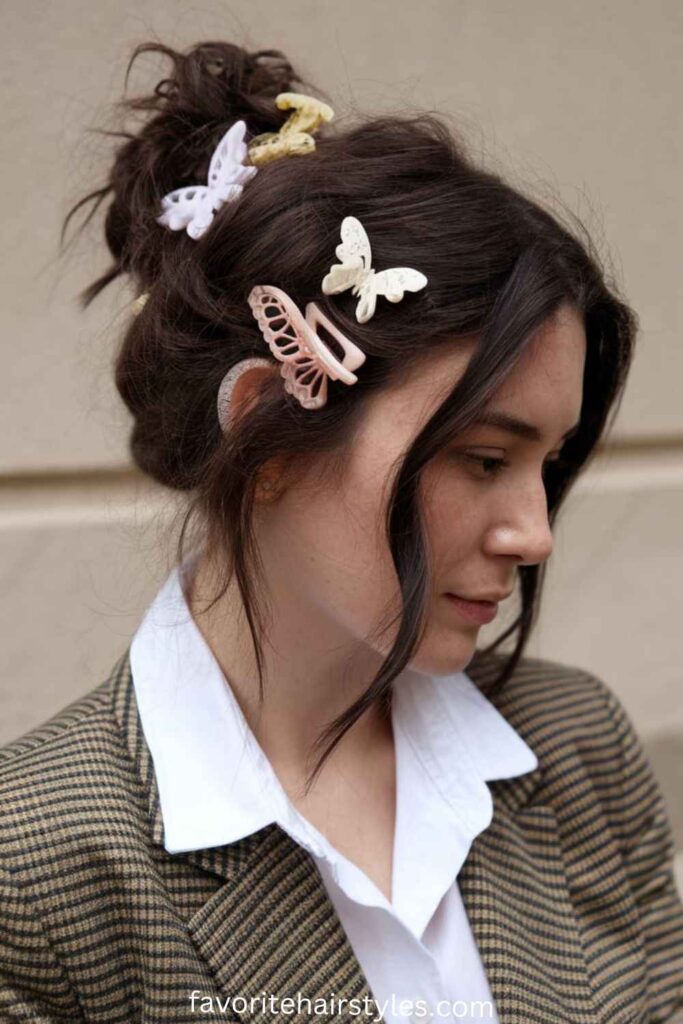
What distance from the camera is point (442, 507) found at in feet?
4.35

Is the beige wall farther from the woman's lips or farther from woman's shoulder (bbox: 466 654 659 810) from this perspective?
woman's shoulder (bbox: 466 654 659 810)

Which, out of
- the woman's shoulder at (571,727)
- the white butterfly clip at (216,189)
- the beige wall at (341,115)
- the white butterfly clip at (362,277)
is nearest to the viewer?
the white butterfly clip at (362,277)

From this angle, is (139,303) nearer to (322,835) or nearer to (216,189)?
(216,189)

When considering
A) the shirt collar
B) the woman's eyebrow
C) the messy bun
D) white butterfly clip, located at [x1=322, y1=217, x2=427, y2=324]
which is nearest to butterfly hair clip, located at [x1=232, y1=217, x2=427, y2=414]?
white butterfly clip, located at [x1=322, y1=217, x2=427, y2=324]

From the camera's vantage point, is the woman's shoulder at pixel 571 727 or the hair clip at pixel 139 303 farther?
the woman's shoulder at pixel 571 727

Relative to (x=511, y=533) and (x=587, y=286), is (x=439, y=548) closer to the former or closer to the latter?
(x=511, y=533)

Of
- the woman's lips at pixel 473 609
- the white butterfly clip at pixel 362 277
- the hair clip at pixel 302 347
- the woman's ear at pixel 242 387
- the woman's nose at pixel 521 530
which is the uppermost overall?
the white butterfly clip at pixel 362 277

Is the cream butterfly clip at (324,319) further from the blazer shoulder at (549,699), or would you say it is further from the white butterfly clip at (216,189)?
the blazer shoulder at (549,699)

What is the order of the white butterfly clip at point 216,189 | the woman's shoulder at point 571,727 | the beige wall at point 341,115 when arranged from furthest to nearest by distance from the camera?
the beige wall at point 341,115 < the woman's shoulder at point 571,727 < the white butterfly clip at point 216,189

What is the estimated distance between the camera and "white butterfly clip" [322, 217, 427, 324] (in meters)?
1.26

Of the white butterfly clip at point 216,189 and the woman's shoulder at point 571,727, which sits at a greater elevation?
the white butterfly clip at point 216,189

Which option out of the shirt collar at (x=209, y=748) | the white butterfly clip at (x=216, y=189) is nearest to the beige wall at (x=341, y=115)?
the shirt collar at (x=209, y=748)

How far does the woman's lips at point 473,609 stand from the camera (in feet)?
4.58

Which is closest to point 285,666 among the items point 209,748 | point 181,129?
point 209,748
